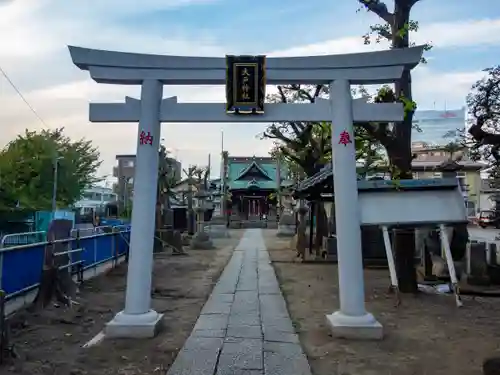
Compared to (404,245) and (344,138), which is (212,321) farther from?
(404,245)

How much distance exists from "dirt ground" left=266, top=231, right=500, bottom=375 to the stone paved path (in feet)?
0.83

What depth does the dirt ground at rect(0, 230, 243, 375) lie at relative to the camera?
5.36 meters

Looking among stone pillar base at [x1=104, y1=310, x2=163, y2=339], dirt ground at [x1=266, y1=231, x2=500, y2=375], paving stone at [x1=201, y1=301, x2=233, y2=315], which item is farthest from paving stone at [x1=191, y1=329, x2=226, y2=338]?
paving stone at [x1=201, y1=301, x2=233, y2=315]

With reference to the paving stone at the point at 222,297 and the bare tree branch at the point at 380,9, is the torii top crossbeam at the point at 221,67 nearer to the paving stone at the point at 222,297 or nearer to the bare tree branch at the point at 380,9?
the bare tree branch at the point at 380,9

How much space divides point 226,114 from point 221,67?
0.68 meters

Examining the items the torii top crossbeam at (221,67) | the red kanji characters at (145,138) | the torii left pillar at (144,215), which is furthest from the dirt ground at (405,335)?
the torii top crossbeam at (221,67)

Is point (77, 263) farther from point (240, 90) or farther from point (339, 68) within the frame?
point (339, 68)

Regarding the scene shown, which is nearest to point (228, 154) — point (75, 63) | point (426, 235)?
point (426, 235)

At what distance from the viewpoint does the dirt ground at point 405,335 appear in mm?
5504

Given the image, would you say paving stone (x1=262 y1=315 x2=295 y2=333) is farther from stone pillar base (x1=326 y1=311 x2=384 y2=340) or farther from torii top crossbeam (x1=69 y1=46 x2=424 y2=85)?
torii top crossbeam (x1=69 y1=46 x2=424 y2=85)

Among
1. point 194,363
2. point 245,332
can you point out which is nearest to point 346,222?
→ point 245,332

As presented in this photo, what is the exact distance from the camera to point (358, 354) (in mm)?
5926

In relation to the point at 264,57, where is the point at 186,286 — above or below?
below

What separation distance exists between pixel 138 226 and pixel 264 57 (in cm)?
298
